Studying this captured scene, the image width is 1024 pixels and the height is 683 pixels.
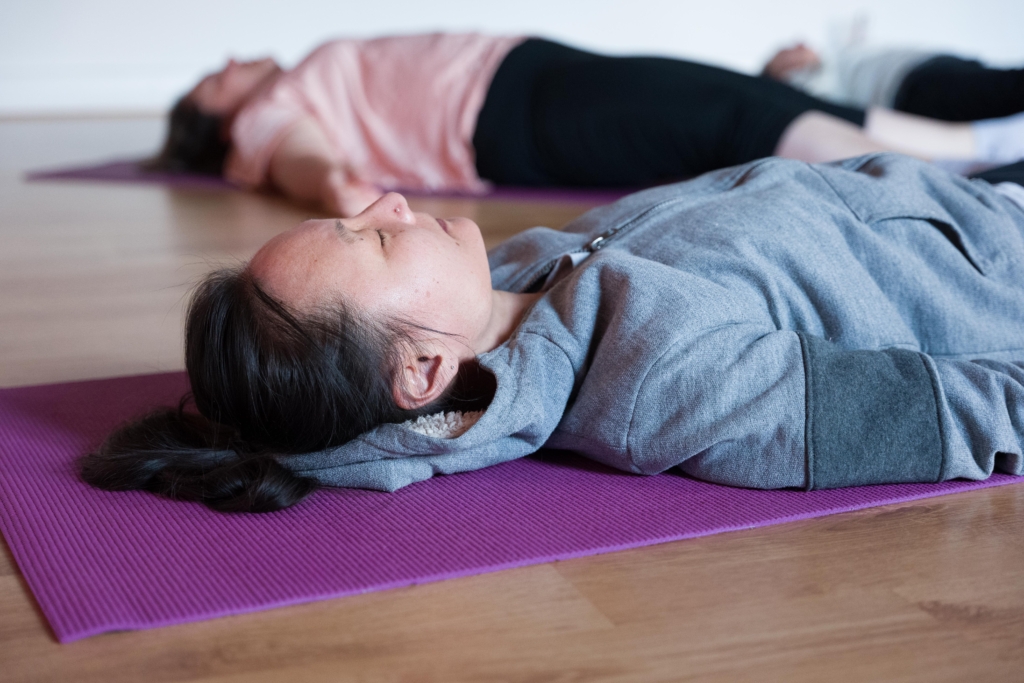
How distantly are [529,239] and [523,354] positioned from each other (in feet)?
1.02

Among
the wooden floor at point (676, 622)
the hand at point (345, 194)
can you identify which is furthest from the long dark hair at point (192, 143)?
the wooden floor at point (676, 622)

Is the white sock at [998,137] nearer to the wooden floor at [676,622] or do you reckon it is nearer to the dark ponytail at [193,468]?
the wooden floor at [676,622]

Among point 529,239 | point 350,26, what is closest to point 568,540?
point 529,239

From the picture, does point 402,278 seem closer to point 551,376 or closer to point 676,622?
point 551,376

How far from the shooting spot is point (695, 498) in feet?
2.89

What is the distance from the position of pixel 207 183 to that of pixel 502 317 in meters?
2.45

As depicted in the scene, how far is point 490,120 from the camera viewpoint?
2744mm

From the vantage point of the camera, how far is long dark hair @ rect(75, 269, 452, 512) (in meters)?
0.86

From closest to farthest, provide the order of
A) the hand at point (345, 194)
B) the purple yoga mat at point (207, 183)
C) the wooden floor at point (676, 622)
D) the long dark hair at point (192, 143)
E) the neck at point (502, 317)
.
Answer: the wooden floor at point (676, 622) → the neck at point (502, 317) → the hand at point (345, 194) → the purple yoga mat at point (207, 183) → the long dark hair at point (192, 143)

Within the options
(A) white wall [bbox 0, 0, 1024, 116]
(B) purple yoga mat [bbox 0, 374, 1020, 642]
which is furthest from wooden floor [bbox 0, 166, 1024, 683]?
(A) white wall [bbox 0, 0, 1024, 116]

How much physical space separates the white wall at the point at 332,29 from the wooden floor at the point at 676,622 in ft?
16.8

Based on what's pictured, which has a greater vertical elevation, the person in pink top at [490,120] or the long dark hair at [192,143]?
the person in pink top at [490,120]

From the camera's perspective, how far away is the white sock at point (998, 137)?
2.38m

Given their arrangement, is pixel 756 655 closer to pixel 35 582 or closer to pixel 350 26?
pixel 35 582
